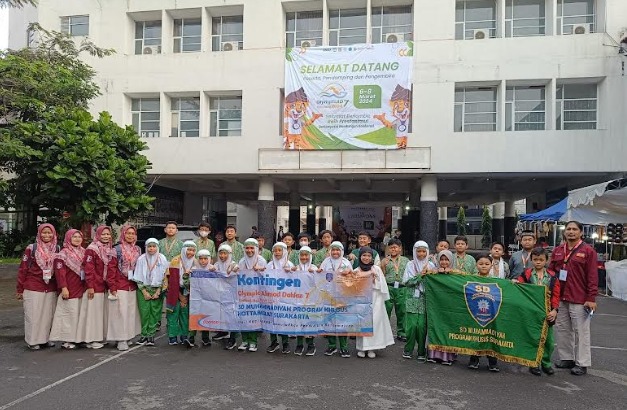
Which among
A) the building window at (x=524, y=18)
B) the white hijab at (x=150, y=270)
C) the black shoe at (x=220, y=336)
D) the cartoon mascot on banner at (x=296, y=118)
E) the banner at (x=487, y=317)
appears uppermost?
the building window at (x=524, y=18)

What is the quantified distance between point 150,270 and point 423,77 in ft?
43.7

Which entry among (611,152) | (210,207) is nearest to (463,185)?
(611,152)

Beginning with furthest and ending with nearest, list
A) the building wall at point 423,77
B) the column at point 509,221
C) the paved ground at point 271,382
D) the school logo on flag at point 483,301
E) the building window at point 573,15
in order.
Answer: the column at point 509,221 → the building window at point 573,15 → the building wall at point 423,77 → the school logo on flag at point 483,301 → the paved ground at point 271,382

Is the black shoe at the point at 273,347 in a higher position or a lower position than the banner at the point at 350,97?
lower

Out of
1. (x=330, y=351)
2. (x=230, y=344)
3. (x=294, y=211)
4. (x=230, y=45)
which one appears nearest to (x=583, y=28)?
(x=230, y=45)

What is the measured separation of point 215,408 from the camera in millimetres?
4359

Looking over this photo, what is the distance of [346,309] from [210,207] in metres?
24.2

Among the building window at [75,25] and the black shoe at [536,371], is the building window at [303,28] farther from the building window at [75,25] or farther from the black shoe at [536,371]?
the black shoe at [536,371]

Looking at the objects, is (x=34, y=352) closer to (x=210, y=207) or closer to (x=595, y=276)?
(x=595, y=276)

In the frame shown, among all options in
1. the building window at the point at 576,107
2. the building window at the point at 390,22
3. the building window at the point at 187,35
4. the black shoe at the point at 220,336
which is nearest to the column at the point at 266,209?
the building window at the point at 187,35

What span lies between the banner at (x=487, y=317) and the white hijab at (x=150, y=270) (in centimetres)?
353

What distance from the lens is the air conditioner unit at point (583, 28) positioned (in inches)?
659

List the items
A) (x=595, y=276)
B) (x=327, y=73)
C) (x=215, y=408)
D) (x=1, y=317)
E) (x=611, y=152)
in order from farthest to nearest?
(x=327, y=73) → (x=611, y=152) → (x=1, y=317) → (x=595, y=276) → (x=215, y=408)

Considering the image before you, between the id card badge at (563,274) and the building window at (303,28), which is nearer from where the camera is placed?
the id card badge at (563,274)
